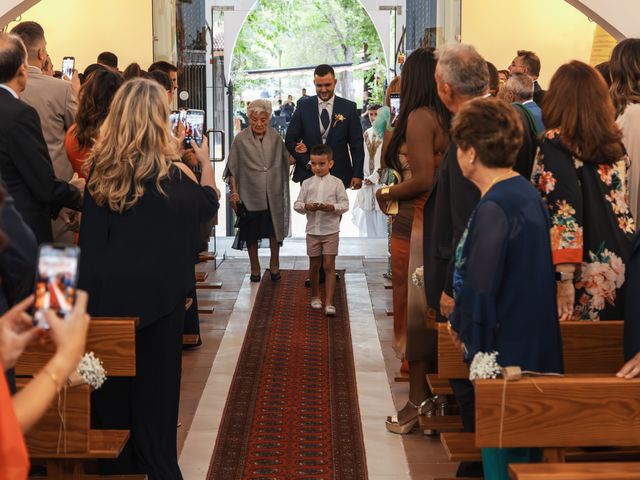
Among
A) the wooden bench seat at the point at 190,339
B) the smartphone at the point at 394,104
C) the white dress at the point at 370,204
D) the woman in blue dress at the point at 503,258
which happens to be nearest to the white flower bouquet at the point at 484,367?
the woman in blue dress at the point at 503,258

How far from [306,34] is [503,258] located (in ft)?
101

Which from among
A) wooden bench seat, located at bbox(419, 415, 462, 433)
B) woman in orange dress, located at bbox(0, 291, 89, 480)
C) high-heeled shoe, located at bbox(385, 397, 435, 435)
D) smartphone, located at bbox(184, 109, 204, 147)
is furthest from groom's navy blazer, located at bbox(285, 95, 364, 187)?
woman in orange dress, located at bbox(0, 291, 89, 480)

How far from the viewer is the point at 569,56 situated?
12.2 m

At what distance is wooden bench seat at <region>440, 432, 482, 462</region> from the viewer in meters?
4.15

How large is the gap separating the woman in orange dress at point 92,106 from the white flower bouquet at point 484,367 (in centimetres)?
268

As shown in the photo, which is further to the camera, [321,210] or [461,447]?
[321,210]

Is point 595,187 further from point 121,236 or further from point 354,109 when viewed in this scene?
point 354,109

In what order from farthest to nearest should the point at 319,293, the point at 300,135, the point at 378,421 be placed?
1. the point at 300,135
2. the point at 319,293
3. the point at 378,421

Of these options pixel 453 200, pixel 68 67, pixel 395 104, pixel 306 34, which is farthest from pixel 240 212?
pixel 306 34

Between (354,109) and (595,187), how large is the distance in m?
5.92

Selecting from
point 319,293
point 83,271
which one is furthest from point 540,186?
point 319,293

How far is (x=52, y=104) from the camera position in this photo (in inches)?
235

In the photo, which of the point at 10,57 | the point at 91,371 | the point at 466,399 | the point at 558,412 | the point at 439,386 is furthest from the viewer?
the point at 439,386

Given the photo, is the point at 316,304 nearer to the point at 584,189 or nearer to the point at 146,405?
the point at 146,405
